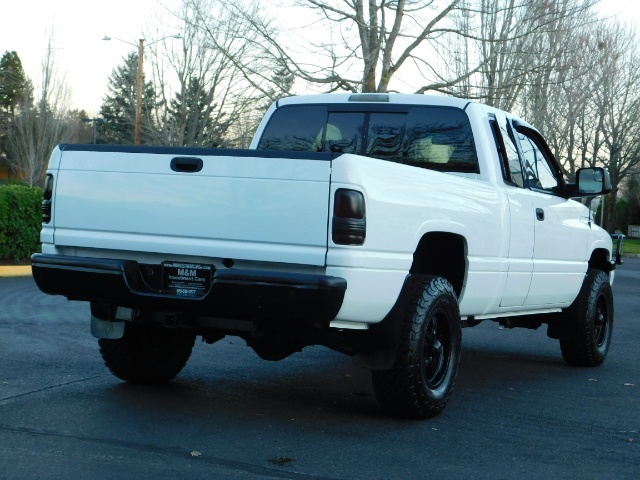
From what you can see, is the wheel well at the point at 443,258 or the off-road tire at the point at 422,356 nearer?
the off-road tire at the point at 422,356

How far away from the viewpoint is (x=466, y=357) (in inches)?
373

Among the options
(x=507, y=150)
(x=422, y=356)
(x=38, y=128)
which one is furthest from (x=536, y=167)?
(x=38, y=128)

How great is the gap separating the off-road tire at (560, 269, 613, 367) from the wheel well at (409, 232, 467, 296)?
7.86 ft

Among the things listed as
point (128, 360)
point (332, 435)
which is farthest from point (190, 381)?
point (332, 435)

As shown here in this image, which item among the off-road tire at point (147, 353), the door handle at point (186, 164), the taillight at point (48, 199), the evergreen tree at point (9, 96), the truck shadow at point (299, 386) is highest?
the evergreen tree at point (9, 96)

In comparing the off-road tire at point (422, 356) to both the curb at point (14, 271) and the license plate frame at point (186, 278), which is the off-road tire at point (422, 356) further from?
the curb at point (14, 271)

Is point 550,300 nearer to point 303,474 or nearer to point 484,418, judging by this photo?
point 484,418

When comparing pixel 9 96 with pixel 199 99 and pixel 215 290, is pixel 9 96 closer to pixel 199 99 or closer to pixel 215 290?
pixel 199 99

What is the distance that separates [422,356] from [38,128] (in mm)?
64995

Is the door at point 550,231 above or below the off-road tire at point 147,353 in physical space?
above

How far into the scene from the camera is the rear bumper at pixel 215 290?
208 inches

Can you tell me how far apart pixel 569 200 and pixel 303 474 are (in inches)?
179

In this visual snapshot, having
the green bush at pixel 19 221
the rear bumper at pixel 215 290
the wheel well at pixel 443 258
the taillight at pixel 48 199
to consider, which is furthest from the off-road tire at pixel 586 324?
the green bush at pixel 19 221

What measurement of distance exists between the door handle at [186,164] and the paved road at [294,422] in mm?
1414
